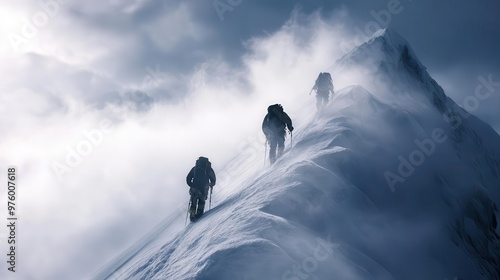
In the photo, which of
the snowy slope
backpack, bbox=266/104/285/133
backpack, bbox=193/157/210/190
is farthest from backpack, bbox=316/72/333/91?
backpack, bbox=193/157/210/190

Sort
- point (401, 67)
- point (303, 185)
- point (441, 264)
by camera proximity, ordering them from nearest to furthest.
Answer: point (303, 185) < point (441, 264) < point (401, 67)

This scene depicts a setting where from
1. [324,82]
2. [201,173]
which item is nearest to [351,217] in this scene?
[201,173]

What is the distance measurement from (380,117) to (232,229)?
11326 mm

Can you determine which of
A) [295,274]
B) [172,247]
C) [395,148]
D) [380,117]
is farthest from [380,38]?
[295,274]

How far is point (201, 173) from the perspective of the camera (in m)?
15.6

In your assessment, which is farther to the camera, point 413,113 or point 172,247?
point 413,113

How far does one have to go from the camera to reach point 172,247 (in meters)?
12.0

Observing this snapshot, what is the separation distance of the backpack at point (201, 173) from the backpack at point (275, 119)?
3.33 m

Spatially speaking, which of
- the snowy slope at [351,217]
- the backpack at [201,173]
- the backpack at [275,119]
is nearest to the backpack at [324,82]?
the snowy slope at [351,217]

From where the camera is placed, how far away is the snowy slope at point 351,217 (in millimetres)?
7871

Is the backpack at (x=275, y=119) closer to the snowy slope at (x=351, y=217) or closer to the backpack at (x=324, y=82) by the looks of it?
the snowy slope at (x=351, y=217)

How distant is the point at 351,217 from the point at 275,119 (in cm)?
812

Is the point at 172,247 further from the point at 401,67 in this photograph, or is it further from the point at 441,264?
the point at 401,67

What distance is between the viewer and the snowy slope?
7.87 meters
